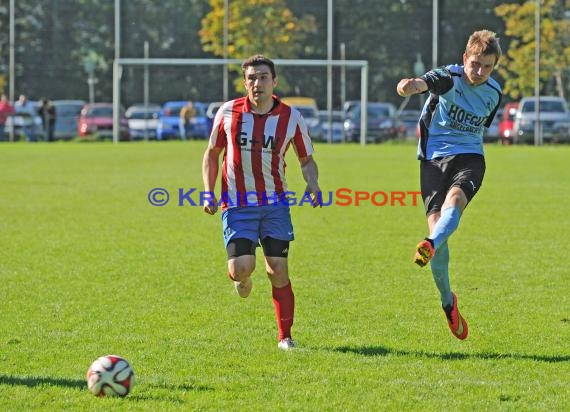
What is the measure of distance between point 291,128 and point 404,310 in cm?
198

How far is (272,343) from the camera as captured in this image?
6.92 metres

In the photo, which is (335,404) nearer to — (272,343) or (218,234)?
(272,343)

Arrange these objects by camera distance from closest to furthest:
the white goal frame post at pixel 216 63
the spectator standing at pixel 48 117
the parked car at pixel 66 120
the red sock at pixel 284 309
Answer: the red sock at pixel 284 309, the white goal frame post at pixel 216 63, the spectator standing at pixel 48 117, the parked car at pixel 66 120

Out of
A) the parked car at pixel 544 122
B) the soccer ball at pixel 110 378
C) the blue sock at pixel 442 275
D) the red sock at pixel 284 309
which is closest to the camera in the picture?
the soccer ball at pixel 110 378

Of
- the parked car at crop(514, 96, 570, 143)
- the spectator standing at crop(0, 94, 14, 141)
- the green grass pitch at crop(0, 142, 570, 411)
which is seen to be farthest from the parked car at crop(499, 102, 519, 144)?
the green grass pitch at crop(0, 142, 570, 411)

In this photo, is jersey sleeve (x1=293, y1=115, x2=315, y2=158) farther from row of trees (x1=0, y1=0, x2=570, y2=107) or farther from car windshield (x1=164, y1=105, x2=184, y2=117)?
car windshield (x1=164, y1=105, x2=184, y2=117)

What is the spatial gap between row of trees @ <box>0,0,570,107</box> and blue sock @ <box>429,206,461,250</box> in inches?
1418

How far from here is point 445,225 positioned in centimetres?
666

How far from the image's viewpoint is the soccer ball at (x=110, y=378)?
542 cm

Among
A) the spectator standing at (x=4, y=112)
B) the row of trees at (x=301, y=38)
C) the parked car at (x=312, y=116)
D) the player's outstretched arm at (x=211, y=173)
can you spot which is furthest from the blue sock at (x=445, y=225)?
the row of trees at (x=301, y=38)

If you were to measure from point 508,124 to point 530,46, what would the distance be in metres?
4.02

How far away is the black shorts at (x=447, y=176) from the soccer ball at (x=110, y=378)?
250 cm

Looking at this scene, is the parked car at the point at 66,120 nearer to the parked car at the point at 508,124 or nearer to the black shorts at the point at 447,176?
the parked car at the point at 508,124

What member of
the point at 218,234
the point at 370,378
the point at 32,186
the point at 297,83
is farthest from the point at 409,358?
the point at 297,83
